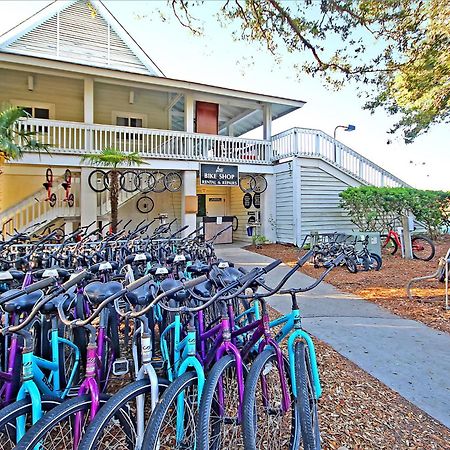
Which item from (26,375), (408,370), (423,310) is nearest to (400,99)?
(423,310)

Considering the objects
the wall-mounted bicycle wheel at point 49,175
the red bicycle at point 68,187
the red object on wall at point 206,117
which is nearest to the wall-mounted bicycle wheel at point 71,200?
the red bicycle at point 68,187

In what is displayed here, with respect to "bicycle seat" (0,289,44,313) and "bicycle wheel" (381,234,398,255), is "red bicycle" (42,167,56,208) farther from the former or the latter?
"bicycle wheel" (381,234,398,255)

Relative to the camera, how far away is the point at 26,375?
161 cm

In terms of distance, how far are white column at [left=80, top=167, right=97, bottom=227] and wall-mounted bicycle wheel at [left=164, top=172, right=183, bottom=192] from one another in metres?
2.43

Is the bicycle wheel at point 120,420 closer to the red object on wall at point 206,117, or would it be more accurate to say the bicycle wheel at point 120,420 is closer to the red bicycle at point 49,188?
the red bicycle at point 49,188

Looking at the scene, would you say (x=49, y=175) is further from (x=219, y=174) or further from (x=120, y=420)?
(x=120, y=420)

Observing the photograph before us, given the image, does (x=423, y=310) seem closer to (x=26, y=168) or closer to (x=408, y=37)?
(x=408, y=37)

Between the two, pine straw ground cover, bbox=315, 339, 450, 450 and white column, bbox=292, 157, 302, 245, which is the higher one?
white column, bbox=292, 157, 302, 245

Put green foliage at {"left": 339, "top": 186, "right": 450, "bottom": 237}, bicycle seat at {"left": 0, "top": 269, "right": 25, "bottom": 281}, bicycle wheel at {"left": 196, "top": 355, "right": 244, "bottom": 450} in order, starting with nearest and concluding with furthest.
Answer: bicycle wheel at {"left": 196, "top": 355, "right": 244, "bottom": 450}
bicycle seat at {"left": 0, "top": 269, "right": 25, "bottom": 281}
green foliage at {"left": 339, "top": 186, "right": 450, "bottom": 237}

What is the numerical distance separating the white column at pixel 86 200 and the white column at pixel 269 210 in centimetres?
580

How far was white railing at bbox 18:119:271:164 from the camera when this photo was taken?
988cm

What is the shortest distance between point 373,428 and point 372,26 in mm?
8431

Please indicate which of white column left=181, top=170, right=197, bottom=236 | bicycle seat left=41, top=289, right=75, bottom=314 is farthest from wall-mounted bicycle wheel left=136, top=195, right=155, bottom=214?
bicycle seat left=41, top=289, right=75, bottom=314

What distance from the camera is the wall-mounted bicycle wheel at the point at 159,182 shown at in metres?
11.6
